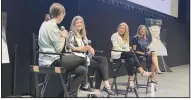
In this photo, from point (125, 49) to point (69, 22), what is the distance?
698 mm

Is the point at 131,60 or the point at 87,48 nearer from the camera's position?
the point at 87,48

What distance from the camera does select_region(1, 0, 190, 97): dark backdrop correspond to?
292cm

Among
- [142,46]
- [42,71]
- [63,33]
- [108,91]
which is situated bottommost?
[108,91]

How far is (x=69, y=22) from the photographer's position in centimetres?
309

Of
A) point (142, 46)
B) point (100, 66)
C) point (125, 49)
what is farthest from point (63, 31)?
point (142, 46)

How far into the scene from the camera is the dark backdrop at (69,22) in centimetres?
292

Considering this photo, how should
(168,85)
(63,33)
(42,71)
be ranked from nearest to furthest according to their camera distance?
(42,71) < (63,33) < (168,85)

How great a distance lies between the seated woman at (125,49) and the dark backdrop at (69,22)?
7 centimetres

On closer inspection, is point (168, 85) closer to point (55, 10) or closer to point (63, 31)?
point (63, 31)

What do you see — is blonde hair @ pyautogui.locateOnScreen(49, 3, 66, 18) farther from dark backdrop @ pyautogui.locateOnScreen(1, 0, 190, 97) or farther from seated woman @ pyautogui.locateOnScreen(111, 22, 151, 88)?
seated woman @ pyautogui.locateOnScreen(111, 22, 151, 88)

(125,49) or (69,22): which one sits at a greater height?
(69,22)

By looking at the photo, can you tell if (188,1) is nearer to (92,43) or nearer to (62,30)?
(92,43)

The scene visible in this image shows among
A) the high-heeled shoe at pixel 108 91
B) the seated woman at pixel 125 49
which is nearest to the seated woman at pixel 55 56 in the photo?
the high-heeled shoe at pixel 108 91

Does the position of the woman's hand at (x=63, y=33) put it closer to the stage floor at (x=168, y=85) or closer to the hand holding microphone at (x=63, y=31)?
the hand holding microphone at (x=63, y=31)
